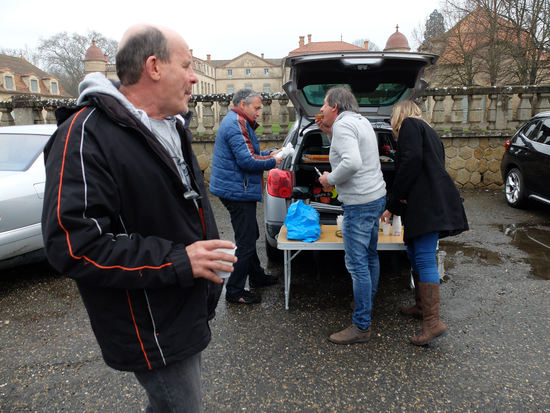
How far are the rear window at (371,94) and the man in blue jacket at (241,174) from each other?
1199 millimetres

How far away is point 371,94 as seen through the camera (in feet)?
15.5

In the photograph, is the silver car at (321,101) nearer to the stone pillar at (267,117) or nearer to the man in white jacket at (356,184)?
the man in white jacket at (356,184)

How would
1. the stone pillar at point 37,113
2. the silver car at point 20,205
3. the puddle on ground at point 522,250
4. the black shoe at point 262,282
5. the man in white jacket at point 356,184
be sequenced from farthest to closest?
the stone pillar at point 37,113 → the puddle on ground at point 522,250 → the black shoe at point 262,282 → the silver car at point 20,205 → the man in white jacket at point 356,184

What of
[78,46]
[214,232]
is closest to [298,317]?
[214,232]

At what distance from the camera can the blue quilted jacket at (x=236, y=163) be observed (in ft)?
11.2

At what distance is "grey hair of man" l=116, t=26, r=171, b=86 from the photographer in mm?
1204

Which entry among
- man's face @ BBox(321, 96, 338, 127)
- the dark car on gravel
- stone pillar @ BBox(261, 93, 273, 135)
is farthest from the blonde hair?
stone pillar @ BBox(261, 93, 273, 135)

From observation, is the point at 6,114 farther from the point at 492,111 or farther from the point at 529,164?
the point at 492,111

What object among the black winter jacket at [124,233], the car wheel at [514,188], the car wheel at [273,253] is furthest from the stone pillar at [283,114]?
the black winter jacket at [124,233]

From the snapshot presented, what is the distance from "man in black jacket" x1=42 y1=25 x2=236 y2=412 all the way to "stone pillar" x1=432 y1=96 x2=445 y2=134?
8.52 metres

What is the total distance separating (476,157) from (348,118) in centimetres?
704

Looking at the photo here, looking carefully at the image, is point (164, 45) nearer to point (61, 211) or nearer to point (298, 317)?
point (61, 211)

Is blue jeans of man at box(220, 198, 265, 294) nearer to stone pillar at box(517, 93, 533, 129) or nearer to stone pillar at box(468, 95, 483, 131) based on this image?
stone pillar at box(468, 95, 483, 131)

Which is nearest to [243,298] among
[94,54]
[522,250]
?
[522,250]
